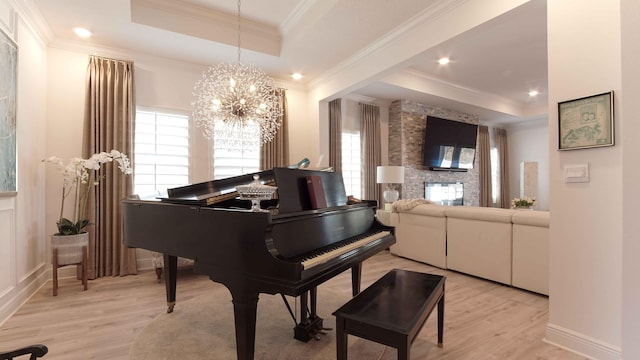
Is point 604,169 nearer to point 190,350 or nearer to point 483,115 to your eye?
point 190,350

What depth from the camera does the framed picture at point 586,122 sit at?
1.97m

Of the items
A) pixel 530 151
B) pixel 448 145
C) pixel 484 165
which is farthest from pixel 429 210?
pixel 530 151

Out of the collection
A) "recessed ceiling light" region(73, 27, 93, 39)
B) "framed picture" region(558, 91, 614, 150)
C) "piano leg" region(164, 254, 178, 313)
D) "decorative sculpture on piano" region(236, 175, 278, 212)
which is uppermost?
"recessed ceiling light" region(73, 27, 93, 39)

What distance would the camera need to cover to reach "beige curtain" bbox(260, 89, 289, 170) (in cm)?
507

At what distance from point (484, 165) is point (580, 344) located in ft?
23.0

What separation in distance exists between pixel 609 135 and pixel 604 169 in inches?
9.1

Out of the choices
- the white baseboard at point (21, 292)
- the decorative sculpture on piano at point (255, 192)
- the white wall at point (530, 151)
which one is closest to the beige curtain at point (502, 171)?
the white wall at point (530, 151)

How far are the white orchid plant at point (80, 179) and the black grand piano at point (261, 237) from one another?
138 cm

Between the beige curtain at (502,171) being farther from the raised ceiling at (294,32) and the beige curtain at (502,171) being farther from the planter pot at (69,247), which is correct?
the planter pot at (69,247)

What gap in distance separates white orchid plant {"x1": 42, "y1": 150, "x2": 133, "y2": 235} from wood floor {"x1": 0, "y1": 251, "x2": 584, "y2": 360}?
762 millimetres

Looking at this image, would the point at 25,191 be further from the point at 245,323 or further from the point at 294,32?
the point at 294,32

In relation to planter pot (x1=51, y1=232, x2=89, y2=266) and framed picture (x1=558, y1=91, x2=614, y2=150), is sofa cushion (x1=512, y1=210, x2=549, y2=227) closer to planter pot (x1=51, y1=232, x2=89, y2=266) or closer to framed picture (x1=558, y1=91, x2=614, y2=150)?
framed picture (x1=558, y1=91, x2=614, y2=150)

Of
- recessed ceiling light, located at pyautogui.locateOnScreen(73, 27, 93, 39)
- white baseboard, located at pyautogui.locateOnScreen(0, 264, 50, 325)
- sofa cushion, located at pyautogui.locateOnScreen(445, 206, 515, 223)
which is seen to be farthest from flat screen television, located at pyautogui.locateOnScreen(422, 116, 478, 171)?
white baseboard, located at pyautogui.locateOnScreen(0, 264, 50, 325)

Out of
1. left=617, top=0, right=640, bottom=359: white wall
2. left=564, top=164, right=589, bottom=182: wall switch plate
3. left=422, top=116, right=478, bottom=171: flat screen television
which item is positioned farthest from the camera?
left=422, top=116, right=478, bottom=171: flat screen television
